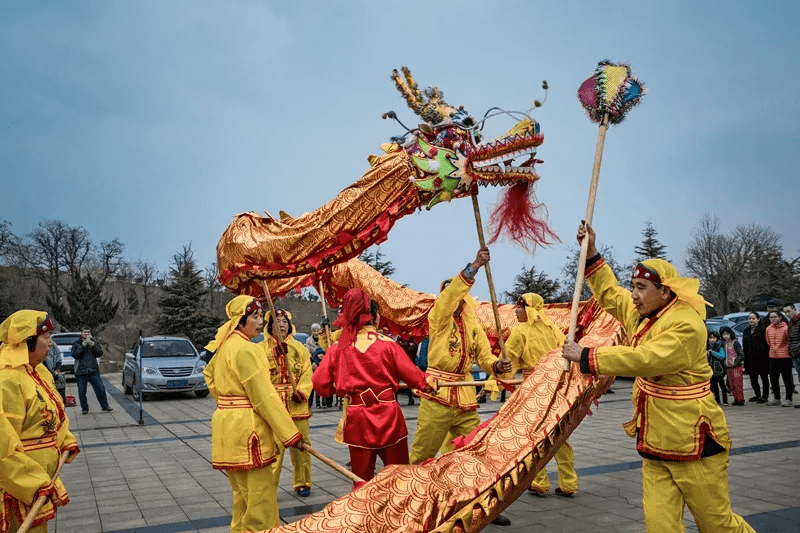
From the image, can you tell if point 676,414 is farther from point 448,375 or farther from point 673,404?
point 448,375

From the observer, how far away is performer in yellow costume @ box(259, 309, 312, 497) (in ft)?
21.9

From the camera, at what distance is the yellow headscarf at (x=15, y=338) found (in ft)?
12.6

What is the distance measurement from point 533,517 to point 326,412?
873 cm

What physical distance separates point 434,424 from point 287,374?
6.43 ft

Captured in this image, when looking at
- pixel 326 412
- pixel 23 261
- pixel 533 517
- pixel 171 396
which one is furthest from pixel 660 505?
pixel 23 261

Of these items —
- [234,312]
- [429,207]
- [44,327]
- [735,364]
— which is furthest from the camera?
[735,364]

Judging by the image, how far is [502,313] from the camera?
26.8ft

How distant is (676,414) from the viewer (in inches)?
144

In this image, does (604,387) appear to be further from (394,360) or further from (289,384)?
(289,384)

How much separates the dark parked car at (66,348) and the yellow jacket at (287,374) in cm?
1658

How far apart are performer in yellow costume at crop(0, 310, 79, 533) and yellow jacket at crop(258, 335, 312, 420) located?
268cm

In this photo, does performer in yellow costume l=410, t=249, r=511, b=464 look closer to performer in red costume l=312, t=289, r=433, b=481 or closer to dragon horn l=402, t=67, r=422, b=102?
performer in red costume l=312, t=289, r=433, b=481

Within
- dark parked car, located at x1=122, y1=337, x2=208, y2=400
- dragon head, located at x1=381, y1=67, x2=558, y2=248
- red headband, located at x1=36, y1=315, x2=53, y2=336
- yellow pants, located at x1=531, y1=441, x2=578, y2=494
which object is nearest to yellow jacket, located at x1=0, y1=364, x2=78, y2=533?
red headband, located at x1=36, y1=315, x2=53, y2=336

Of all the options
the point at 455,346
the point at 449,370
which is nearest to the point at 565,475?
the point at 449,370
